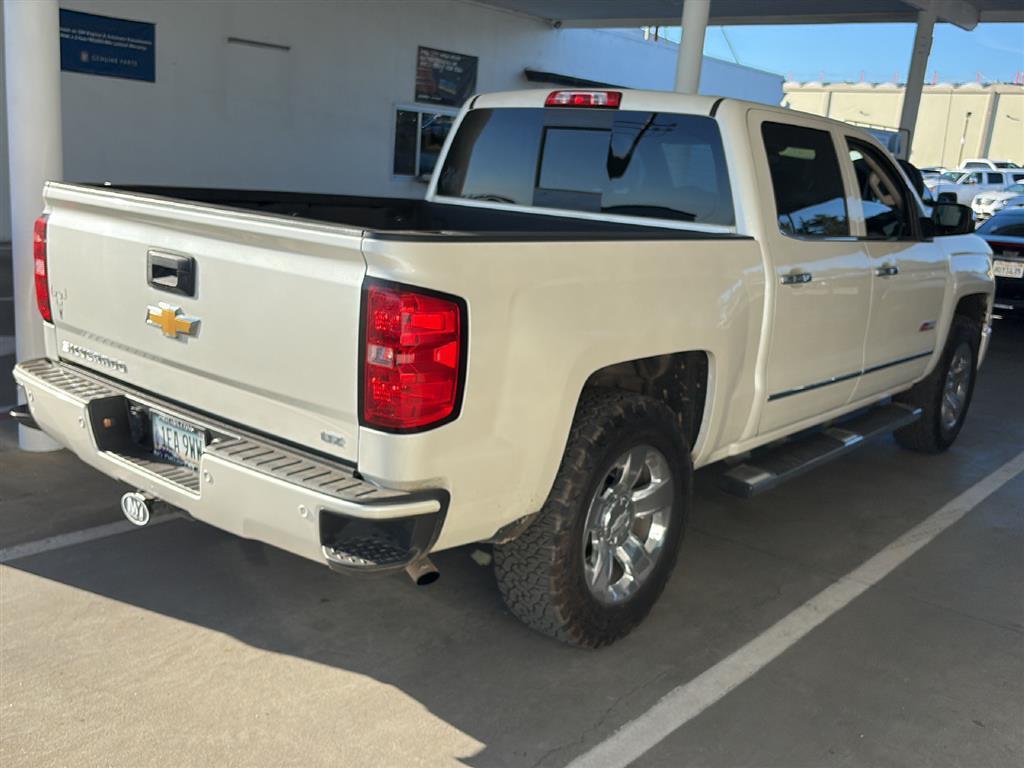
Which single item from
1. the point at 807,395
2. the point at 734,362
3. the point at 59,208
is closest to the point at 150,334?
the point at 59,208

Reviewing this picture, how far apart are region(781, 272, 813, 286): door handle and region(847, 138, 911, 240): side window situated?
0.83 meters

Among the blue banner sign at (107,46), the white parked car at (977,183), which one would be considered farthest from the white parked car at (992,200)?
the blue banner sign at (107,46)

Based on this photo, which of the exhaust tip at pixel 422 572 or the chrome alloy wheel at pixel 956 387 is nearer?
the exhaust tip at pixel 422 572

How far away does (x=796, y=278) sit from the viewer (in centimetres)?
429

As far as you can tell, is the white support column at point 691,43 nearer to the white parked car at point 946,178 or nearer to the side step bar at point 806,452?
the side step bar at point 806,452

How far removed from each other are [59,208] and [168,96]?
10508mm

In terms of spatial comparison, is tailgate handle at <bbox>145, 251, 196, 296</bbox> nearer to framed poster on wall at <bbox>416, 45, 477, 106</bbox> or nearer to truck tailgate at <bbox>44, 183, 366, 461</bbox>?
truck tailgate at <bbox>44, 183, 366, 461</bbox>

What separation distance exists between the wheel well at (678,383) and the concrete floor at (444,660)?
81cm

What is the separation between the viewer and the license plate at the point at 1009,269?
37.0 feet

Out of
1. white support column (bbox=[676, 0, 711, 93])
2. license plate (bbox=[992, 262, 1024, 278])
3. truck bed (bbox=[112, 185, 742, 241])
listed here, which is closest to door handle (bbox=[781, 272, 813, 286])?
truck bed (bbox=[112, 185, 742, 241])

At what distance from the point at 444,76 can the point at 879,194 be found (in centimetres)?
1338

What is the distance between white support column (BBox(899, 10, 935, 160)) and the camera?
1791 cm

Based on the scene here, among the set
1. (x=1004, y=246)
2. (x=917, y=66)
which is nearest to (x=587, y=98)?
(x=1004, y=246)

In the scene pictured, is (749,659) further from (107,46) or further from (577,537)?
(107,46)
